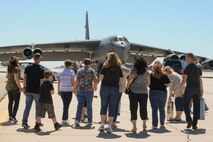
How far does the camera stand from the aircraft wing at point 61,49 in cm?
3684

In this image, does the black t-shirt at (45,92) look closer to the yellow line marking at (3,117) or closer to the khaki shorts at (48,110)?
the khaki shorts at (48,110)

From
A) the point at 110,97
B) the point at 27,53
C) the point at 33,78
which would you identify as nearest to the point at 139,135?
the point at 110,97

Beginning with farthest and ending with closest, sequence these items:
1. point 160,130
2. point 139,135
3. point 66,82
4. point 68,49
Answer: point 68,49 → point 66,82 → point 160,130 → point 139,135

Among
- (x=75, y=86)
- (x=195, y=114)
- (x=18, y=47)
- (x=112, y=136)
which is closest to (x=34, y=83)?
(x=75, y=86)

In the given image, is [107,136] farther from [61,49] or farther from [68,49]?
[61,49]

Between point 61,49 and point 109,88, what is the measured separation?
32.6 meters

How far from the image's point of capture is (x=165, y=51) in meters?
39.9

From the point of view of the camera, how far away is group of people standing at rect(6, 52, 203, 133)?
7.72m

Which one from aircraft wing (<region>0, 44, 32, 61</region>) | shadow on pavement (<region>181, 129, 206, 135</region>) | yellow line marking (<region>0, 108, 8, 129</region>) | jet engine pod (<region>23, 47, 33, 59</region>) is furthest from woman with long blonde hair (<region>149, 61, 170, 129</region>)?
aircraft wing (<region>0, 44, 32, 61</region>)

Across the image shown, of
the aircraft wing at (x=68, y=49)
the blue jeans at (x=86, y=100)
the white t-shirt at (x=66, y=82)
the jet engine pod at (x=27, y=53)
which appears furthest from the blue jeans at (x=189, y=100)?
the aircraft wing at (x=68, y=49)

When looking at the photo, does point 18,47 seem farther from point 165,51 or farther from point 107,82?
point 107,82

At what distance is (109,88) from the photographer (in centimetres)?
771

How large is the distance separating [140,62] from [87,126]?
1825 mm

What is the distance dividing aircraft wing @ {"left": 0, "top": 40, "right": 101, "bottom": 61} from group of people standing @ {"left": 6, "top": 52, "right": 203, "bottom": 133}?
26938mm
